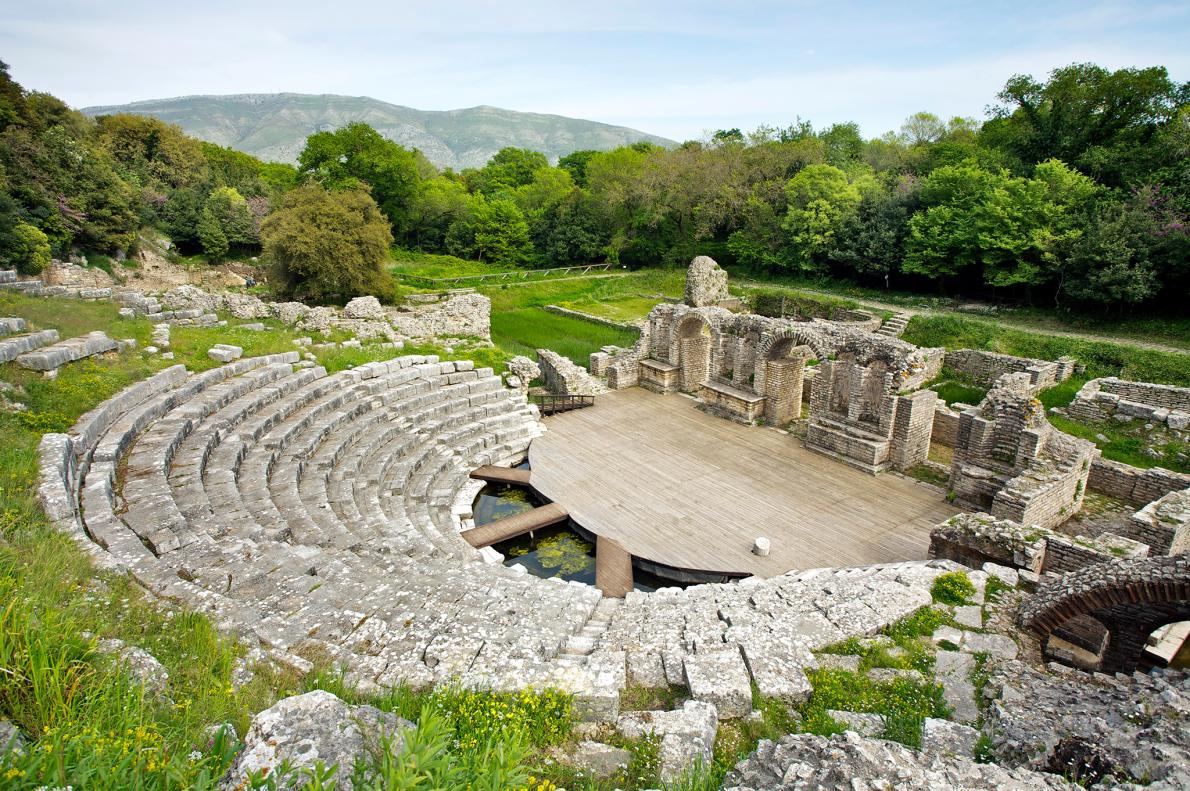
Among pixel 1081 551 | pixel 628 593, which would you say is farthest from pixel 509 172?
pixel 1081 551

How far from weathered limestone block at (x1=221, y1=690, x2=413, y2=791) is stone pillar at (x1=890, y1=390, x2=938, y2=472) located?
1216cm

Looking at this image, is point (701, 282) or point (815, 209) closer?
point (701, 282)

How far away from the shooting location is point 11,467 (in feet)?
23.2

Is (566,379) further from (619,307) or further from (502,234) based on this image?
(502,234)

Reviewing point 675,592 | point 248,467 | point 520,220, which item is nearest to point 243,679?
point 675,592

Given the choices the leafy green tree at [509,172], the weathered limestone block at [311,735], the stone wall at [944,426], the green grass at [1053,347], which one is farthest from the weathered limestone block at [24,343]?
the leafy green tree at [509,172]

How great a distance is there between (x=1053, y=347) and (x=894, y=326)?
16.6 ft

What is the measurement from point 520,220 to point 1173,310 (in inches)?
1488

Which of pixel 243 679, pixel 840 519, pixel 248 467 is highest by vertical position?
pixel 243 679

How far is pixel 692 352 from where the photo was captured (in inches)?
714

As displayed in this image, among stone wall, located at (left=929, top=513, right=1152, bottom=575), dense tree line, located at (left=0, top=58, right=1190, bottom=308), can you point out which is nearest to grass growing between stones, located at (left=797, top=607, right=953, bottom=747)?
stone wall, located at (left=929, top=513, right=1152, bottom=575)

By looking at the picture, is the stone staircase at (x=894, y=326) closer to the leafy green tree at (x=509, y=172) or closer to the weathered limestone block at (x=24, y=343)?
the weathered limestone block at (x=24, y=343)

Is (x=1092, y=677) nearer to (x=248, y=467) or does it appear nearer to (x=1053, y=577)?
(x=1053, y=577)

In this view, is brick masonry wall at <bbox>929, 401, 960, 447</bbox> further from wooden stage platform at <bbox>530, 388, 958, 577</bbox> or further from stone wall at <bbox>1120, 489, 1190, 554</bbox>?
stone wall at <bbox>1120, 489, 1190, 554</bbox>
